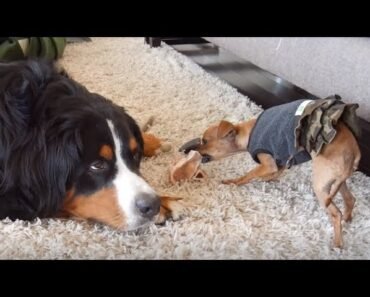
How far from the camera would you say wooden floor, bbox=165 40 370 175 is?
1195mm

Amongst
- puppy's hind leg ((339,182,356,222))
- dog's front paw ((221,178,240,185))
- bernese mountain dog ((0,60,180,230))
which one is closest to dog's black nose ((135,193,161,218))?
bernese mountain dog ((0,60,180,230))

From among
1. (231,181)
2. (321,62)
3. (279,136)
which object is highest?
(321,62)

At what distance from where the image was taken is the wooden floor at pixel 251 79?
1.20 m

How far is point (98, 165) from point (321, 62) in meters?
0.55

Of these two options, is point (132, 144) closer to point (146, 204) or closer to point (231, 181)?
point (146, 204)

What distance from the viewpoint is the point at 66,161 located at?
0.88 metres

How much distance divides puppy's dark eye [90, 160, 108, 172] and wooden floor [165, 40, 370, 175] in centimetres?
45

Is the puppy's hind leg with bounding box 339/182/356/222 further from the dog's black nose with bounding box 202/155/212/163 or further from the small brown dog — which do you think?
the dog's black nose with bounding box 202/155/212/163

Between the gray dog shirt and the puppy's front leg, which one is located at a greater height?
the gray dog shirt

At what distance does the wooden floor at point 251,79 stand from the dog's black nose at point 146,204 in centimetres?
47

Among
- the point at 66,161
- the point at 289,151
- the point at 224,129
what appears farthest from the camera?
the point at 224,129

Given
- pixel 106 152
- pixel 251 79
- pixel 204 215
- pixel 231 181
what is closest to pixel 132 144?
pixel 106 152
